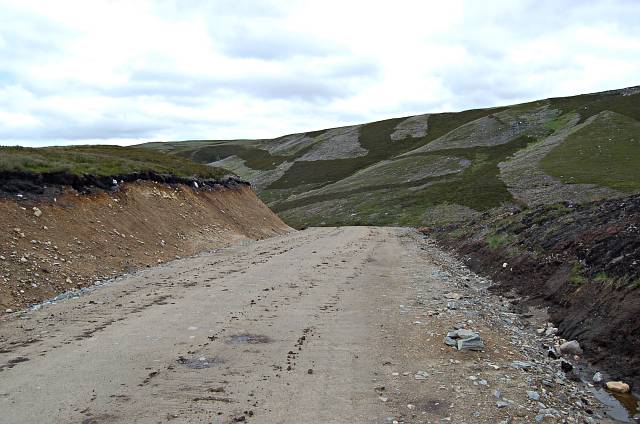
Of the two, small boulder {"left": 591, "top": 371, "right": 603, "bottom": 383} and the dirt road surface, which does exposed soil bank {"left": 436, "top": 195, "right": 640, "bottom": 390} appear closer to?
small boulder {"left": 591, "top": 371, "right": 603, "bottom": 383}

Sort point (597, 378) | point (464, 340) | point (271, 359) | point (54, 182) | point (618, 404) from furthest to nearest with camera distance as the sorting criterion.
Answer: point (54, 182), point (464, 340), point (271, 359), point (597, 378), point (618, 404)

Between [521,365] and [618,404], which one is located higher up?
[521,365]

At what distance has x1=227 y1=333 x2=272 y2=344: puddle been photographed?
42.5 feet

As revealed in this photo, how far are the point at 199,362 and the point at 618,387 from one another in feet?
30.3

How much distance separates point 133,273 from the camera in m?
24.2

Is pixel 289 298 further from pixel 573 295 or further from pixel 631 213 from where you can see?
pixel 631 213

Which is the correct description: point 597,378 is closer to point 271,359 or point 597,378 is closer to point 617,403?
point 617,403

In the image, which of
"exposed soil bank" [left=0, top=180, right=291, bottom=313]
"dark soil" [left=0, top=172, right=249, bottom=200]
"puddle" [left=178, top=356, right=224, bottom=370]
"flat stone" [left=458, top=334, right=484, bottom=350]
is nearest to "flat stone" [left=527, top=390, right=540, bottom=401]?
"flat stone" [left=458, top=334, right=484, bottom=350]

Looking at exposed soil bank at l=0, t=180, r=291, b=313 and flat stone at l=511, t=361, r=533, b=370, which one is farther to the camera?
exposed soil bank at l=0, t=180, r=291, b=313

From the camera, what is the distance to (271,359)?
11.6 metres

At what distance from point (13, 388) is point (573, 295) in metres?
15.7

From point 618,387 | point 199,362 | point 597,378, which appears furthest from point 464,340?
point 199,362

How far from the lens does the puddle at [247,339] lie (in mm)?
12969

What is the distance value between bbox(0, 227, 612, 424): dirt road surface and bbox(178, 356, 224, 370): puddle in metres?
0.05
